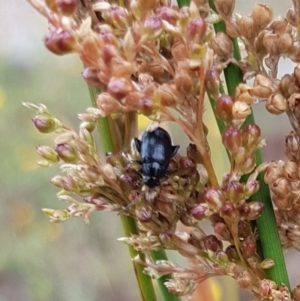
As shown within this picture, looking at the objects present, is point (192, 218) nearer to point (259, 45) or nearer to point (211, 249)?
point (211, 249)

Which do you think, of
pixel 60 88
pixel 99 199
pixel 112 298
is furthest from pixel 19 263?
pixel 99 199

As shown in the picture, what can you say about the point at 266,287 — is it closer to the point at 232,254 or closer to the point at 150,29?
the point at 232,254

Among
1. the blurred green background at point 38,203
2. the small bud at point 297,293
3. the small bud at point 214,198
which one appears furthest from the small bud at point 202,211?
the blurred green background at point 38,203

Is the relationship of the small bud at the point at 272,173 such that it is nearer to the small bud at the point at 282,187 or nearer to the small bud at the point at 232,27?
the small bud at the point at 282,187

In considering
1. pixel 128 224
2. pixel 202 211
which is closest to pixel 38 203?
pixel 128 224

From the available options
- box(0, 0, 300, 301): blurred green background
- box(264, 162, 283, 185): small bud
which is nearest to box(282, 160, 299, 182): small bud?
box(264, 162, 283, 185): small bud

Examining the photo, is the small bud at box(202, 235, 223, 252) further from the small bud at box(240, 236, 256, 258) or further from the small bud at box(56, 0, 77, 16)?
the small bud at box(56, 0, 77, 16)
